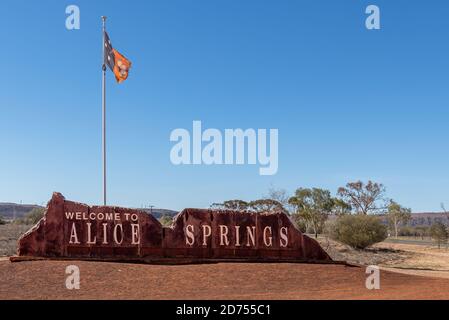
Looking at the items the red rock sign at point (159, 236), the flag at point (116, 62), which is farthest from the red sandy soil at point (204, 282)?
the flag at point (116, 62)

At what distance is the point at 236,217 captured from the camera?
59.7 feet

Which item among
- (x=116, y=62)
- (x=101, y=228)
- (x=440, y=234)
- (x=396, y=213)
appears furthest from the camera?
(x=396, y=213)

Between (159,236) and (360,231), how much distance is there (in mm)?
24317

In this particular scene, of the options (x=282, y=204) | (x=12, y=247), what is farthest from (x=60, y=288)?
(x=282, y=204)

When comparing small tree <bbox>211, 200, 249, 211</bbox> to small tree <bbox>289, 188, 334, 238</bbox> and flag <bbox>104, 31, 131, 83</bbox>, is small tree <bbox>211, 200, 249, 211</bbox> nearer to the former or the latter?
small tree <bbox>289, 188, 334, 238</bbox>

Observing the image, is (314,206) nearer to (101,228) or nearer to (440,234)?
(440,234)

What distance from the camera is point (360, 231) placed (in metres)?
38.2

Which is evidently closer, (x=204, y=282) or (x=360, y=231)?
(x=204, y=282)

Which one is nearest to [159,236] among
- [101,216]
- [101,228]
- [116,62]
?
[101,228]

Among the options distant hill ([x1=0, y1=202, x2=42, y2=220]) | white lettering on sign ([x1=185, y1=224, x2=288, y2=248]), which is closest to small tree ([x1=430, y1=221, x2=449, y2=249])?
white lettering on sign ([x1=185, y1=224, x2=288, y2=248])

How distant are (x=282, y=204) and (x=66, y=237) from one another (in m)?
37.8

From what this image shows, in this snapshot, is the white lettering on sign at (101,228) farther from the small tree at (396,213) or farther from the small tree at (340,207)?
the small tree at (396,213)
